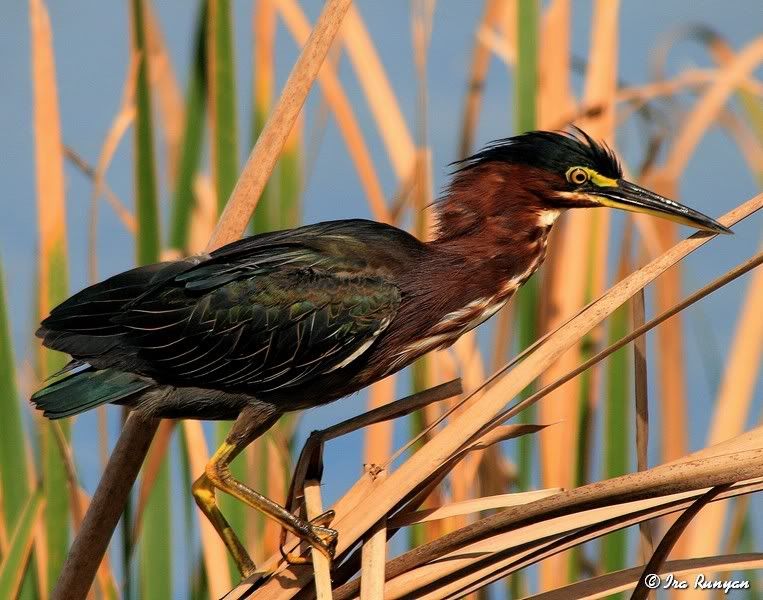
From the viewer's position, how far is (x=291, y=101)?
198cm

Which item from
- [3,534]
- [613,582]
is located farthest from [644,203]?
[3,534]

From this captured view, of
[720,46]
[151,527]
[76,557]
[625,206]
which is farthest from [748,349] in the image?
[76,557]

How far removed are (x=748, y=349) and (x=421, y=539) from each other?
1.02m

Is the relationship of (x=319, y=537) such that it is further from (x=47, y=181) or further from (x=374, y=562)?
(x=47, y=181)

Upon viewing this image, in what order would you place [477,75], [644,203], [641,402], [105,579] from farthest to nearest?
[477,75] < [105,579] < [644,203] < [641,402]

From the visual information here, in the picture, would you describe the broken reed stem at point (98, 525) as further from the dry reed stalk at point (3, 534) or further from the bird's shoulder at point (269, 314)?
the dry reed stalk at point (3, 534)

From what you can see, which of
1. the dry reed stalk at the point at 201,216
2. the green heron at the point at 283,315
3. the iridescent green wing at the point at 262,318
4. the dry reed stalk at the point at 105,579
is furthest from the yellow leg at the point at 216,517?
the dry reed stalk at the point at 201,216

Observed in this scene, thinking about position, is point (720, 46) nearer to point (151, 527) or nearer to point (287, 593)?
point (151, 527)

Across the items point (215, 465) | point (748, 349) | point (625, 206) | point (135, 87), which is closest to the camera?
point (215, 465)

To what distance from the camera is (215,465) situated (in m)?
2.13

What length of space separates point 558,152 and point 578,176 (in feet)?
0.23

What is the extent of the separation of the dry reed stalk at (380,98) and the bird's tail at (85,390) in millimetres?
1082

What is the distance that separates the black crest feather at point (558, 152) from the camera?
2.33m

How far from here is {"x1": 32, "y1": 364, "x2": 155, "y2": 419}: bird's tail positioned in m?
2.16
